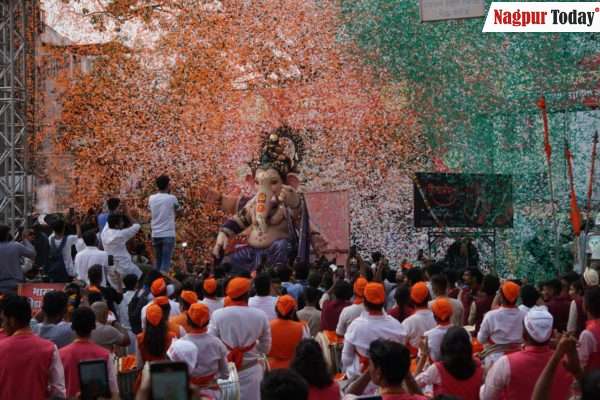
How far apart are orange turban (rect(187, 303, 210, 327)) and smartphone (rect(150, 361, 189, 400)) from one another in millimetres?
A: 3226

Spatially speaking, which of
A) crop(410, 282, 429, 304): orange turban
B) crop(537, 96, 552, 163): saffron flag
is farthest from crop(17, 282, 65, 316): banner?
crop(537, 96, 552, 163): saffron flag

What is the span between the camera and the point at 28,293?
1080 cm

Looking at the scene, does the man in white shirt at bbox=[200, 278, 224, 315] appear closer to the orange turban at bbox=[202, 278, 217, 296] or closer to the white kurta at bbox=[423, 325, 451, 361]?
the orange turban at bbox=[202, 278, 217, 296]

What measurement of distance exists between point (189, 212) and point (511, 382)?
50.1 feet

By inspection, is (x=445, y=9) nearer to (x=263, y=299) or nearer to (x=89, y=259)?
(x=89, y=259)

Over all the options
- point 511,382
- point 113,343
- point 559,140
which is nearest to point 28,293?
point 113,343

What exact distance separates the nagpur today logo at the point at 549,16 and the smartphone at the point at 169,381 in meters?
17.5

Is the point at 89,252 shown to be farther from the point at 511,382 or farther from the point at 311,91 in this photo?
the point at 311,91

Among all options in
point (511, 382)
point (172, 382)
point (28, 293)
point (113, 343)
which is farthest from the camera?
point (28, 293)

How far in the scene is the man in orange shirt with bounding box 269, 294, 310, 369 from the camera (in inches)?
311

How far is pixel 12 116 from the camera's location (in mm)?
17328

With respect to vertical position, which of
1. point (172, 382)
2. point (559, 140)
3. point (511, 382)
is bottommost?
point (511, 382)

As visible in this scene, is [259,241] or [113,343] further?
[259,241]

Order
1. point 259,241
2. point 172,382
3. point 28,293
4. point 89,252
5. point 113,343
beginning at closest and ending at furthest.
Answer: point 172,382
point 113,343
point 28,293
point 89,252
point 259,241
